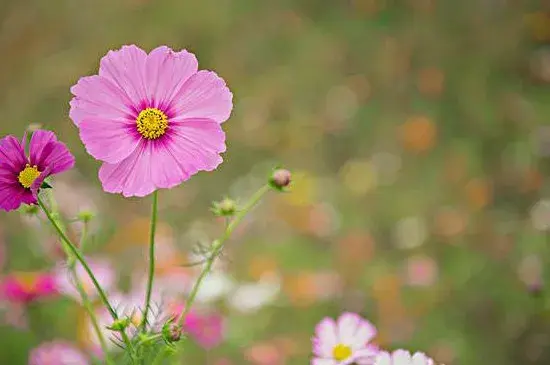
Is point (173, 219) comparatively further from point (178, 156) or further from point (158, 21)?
point (178, 156)

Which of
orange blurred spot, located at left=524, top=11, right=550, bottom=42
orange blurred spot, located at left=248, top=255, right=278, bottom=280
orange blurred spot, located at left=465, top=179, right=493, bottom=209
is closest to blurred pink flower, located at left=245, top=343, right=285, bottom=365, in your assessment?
orange blurred spot, located at left=248, top=255, right=278, bottom=280

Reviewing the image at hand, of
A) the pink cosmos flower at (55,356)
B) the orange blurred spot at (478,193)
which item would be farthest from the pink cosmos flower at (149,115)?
the orange blurred spot at (478,193)

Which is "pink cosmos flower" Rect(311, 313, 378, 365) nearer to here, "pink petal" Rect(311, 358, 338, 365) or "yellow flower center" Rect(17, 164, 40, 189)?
"pink petal" Rect(311, 358, 338, 365)

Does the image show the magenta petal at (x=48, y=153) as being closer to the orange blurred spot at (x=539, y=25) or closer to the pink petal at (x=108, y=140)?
the pink petal at (x=108, y=140)

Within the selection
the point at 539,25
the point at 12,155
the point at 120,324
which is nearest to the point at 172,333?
the point at 120,324

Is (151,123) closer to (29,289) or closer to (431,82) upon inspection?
(29,289)

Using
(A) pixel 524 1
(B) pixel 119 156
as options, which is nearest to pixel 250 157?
(A) pixel 524 1
